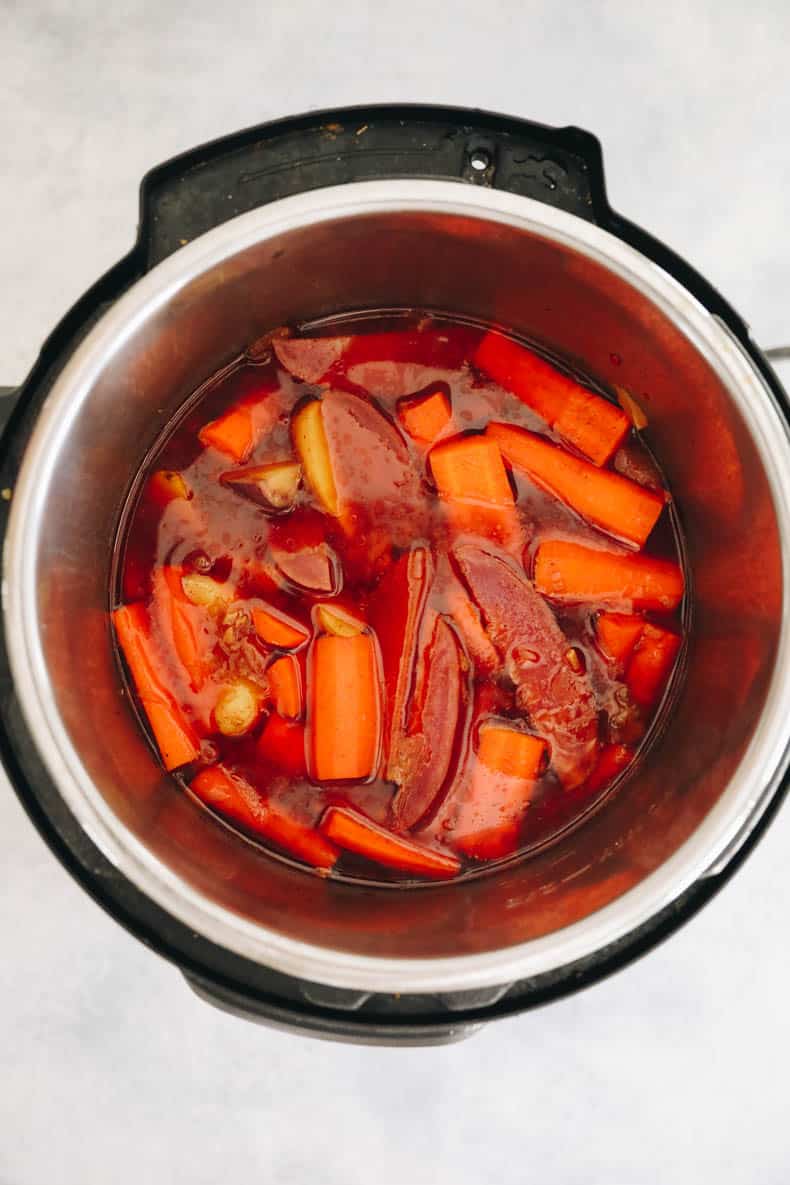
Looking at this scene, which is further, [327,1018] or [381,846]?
[381,846]

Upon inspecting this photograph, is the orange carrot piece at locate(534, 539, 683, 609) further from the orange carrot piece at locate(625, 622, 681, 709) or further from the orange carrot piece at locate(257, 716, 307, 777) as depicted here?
the orange carrot piece at locate(257, 716, 307, 777)

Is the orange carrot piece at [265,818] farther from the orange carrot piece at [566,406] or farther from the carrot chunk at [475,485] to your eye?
the orange carrot piece at [566,406]

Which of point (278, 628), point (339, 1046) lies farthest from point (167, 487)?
point (339, 1046)

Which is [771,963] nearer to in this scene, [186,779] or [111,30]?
[186,779]

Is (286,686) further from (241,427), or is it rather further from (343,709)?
(241,427)

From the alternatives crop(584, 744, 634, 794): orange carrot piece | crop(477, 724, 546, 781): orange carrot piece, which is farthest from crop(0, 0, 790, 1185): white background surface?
crop(477, 724, 546, 781): orange carrot piece

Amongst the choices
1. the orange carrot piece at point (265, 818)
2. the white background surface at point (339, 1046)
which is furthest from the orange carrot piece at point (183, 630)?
the white background surface at point (339, 1046)
